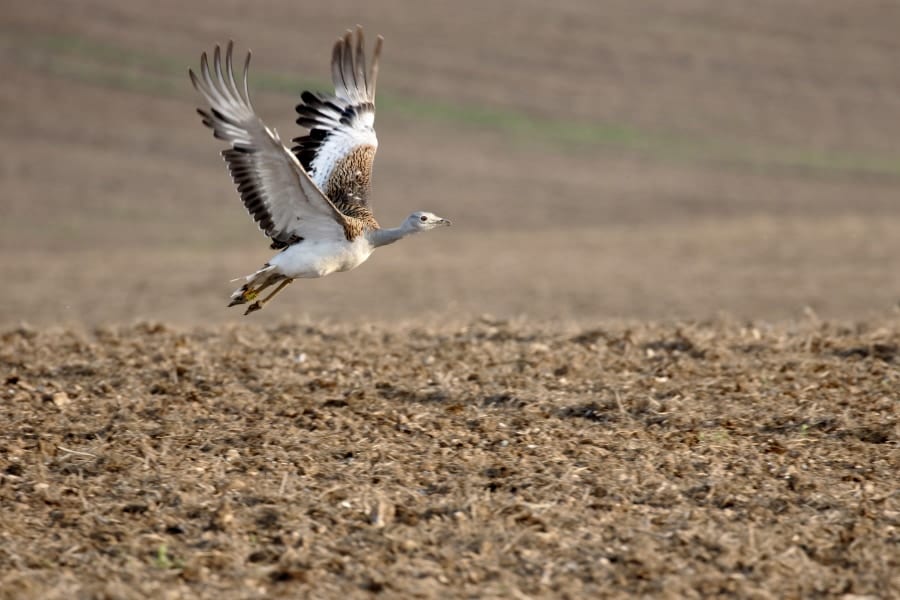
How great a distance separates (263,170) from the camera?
8.33 meters

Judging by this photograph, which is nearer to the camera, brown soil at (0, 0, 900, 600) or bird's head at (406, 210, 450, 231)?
brown soil at (0, 0, 900, 600)

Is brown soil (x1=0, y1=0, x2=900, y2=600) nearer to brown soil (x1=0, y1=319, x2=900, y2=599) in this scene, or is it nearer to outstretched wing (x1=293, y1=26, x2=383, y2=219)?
brown soil (x1=0, y1=319, x2=900, y2=599)

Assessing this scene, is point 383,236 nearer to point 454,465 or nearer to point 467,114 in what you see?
point 454,465

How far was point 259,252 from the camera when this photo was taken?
78.9 feet

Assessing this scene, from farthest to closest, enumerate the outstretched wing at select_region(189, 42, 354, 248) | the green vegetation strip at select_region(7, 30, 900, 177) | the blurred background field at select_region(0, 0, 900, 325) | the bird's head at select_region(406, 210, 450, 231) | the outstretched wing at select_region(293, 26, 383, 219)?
the green vegetation strip at select_region(7, 30, 900, 177) < the blurred background field at select_region(0, 0, 900, 325) < the outstretched wing at select_region(293, 26, 383, 219) < the bird's head at select_region(406, 210, 450, 231) < the outstretched wing at select_region(189, 42, 354, 248)

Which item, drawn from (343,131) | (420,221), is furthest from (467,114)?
(420,221)

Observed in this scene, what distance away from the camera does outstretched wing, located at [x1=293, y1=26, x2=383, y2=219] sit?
32.1 feet

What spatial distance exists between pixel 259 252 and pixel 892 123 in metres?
21.3

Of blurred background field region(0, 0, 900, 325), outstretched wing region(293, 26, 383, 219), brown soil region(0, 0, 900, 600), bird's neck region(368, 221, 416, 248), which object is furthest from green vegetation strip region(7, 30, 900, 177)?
bird's neck region(368, 221, 416, 248)

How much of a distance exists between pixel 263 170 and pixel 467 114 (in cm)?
2876

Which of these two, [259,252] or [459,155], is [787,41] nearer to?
[459,155]

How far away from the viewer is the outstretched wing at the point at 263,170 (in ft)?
26.1

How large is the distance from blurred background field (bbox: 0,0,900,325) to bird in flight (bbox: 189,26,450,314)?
6685mm

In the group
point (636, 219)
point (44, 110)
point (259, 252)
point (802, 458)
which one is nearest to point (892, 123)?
point (636, 219)
